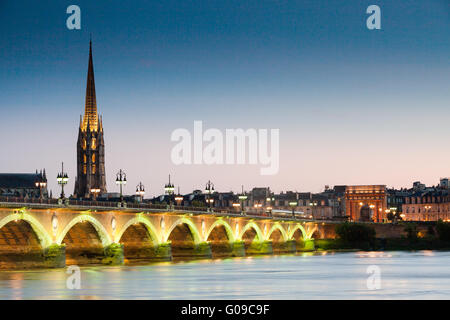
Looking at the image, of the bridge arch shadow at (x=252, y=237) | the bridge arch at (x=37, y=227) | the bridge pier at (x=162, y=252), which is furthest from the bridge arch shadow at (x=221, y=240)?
the bridge arch at (x=37, y=227)

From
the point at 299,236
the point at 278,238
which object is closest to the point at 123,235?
the point at 278,238

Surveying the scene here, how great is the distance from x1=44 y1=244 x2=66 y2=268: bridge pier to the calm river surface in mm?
1935

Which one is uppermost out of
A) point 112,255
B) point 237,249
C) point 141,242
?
point 141,242

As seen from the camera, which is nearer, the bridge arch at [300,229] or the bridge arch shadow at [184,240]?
the bridge arch shadow at [184,240]

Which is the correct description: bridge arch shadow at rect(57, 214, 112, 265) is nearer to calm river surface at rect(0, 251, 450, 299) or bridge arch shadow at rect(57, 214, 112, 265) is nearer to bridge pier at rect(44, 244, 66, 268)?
calm river surface at rect(0, 251, 450, 299)

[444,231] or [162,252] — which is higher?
[162,252]

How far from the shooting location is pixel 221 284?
64750 millimetres

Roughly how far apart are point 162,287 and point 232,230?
63954 mm

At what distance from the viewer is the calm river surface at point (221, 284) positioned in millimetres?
54219

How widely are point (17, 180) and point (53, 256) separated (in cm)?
10591

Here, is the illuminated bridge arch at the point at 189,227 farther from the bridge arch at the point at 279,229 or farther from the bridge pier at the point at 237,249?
the bridge arch at the point at 279,229

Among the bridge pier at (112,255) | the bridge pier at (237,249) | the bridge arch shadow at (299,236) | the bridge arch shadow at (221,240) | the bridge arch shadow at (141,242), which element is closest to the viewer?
the bridge pier at (112,255)

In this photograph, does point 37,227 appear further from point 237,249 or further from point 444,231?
point 444,231
